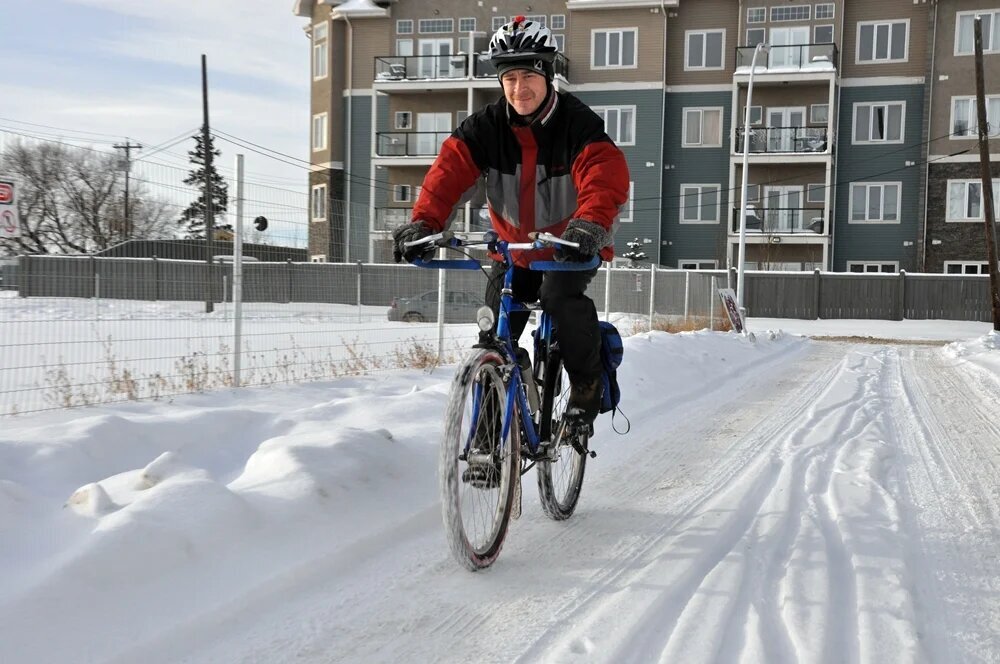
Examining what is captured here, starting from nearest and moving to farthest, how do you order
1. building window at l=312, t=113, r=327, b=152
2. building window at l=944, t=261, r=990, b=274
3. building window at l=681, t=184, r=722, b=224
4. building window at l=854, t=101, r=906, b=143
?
building window at l=944, t=261, r=990, b=274 → building window at l=854, t=101, r=906, b=143 → building window at l=681, t=184, r=722, b=224 → building window at l=312, t=113, r=327, b=152

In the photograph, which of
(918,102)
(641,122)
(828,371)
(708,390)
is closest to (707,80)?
(641,122)

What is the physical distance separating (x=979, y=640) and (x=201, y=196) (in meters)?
8.76

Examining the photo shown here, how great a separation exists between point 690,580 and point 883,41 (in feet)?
121

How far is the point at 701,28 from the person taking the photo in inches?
1423

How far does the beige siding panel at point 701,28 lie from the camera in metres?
35.8

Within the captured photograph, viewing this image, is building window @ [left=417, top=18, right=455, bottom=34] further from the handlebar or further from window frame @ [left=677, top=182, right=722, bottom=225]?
the handlebar

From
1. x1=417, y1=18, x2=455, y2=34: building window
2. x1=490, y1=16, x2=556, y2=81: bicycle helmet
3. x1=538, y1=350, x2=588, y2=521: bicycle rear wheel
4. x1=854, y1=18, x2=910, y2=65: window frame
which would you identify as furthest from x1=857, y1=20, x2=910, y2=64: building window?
x1=490, y1=16, x2=556, y2=81: bicycle helmet

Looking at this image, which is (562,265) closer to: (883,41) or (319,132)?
(883,41)

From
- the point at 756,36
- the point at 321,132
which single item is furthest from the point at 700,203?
the point at 321,132

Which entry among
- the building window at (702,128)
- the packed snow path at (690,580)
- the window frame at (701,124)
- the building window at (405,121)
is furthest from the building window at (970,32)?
the packed snow path at (690,580)

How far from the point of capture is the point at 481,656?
2723mm

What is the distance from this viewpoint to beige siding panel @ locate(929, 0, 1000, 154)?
34031mm

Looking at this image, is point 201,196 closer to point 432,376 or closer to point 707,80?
point 432,376

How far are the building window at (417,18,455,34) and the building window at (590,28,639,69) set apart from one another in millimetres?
6208
